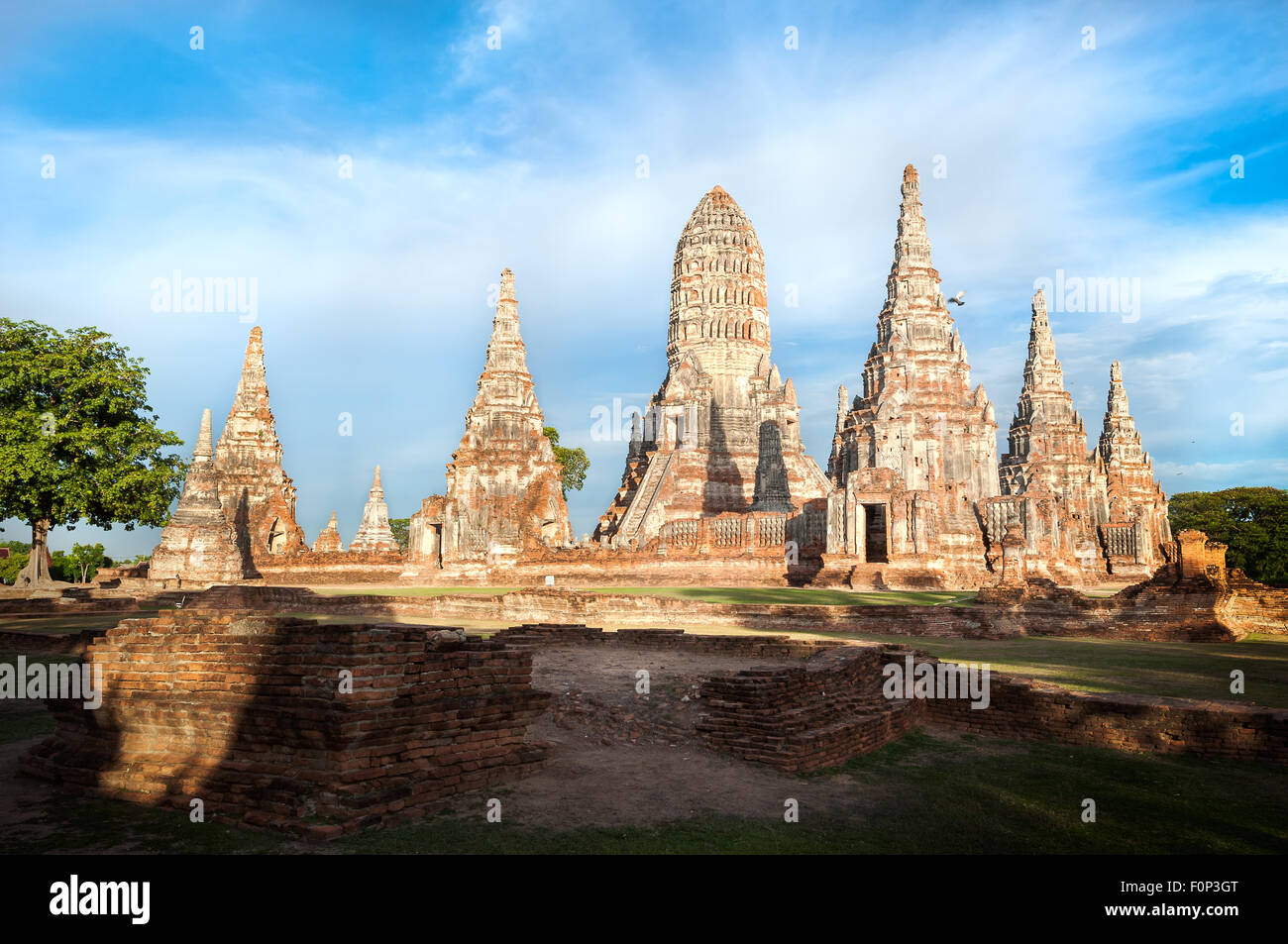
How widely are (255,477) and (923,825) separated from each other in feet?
113

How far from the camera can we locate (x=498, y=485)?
32.4m

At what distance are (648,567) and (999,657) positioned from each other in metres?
18.1

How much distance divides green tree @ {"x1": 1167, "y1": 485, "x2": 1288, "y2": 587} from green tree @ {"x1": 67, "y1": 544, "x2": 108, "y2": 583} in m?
61.9

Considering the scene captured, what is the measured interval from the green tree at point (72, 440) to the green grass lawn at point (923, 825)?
2373 cm

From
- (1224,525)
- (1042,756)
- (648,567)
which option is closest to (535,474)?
(648,567)

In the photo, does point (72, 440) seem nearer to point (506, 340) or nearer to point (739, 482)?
point (506, 340)

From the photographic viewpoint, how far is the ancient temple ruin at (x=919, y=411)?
31453 mm

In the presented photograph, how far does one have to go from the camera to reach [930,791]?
23.9ft

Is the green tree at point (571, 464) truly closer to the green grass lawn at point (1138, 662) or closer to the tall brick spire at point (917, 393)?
the tall brick spire at point (917, 393)

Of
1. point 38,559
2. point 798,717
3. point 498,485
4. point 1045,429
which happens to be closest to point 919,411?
point 1045,429

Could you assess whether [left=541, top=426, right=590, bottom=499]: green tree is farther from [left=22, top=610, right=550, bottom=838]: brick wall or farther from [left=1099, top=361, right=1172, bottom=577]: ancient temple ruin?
[left=22, top=610, right=550, bottom=838]: brick wall

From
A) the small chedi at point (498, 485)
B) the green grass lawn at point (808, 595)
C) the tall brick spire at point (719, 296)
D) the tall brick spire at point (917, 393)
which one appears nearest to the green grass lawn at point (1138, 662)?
the green grass lawn at point (808, 595)

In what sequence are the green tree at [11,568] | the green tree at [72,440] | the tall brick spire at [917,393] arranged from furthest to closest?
the green tree at [11,568], the tall brick spire at [917,393], the green tree at [72,440]
